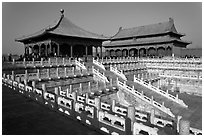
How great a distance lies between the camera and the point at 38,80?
15.2 meters

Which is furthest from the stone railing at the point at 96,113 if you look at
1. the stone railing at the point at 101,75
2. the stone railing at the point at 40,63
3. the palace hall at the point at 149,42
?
the palace hall at the point at 149,42

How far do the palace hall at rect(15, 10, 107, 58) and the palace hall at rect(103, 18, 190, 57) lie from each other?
10.2 metres

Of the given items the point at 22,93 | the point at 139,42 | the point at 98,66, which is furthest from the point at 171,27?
the point at 22,93

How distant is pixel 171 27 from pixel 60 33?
24075 millimetres

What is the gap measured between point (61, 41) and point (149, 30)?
22393 millimetres

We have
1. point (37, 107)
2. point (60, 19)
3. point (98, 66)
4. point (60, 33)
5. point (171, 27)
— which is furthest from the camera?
point (171, 27)

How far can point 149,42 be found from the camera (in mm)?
37500

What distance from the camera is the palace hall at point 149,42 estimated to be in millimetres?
36438

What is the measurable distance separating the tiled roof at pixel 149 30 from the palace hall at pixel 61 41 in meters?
12.1

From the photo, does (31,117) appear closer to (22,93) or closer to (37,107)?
(37,107)

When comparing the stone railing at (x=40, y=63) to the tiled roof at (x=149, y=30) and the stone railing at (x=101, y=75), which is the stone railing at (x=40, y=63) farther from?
the tiled roof at (x=149, y=30)

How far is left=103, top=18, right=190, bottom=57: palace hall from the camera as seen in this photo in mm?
36438

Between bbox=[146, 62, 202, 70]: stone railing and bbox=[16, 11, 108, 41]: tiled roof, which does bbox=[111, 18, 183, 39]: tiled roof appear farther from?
bbox=[16, 11, 108, 41]: tiled roof

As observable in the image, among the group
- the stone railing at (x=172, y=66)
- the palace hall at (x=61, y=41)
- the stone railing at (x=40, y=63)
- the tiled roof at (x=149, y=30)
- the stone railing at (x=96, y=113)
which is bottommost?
the stone railing at (x=96, y=113)
